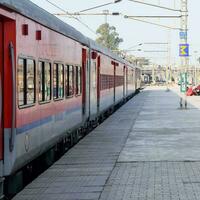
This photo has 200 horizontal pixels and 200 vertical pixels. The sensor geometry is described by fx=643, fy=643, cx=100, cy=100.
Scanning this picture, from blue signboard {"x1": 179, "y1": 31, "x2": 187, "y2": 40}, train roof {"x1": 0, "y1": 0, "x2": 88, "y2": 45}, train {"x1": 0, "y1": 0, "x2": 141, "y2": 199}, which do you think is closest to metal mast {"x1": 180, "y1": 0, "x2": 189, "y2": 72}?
blue signboard {"x1": 179, "y1": 31, "x2": 187, "y2": 40}

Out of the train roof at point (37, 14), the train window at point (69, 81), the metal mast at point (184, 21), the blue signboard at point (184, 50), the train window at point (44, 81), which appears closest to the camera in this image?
the train roof at point (37, 14)

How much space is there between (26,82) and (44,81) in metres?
1.59

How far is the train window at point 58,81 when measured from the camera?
1245 cm

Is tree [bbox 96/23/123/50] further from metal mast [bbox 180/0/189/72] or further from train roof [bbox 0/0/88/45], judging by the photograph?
train roof [bbox 0/0/88/45]

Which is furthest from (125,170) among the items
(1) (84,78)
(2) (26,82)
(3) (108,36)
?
(3) (108,36)

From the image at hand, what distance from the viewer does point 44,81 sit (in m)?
11.1

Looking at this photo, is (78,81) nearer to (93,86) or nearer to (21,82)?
(93,86)

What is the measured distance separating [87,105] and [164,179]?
28.0 feet

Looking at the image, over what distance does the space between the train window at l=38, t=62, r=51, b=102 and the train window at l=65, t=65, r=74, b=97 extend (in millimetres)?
2593

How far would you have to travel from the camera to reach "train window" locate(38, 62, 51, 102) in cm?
1072

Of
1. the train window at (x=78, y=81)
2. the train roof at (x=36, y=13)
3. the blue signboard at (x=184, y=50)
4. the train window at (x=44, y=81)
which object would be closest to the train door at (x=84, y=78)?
the train window at (x=78, y=81)

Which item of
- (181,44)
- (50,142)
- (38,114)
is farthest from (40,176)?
(181,44)

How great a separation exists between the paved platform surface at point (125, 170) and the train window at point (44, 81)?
4.87ft

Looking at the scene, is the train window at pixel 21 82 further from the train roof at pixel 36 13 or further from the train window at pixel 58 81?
the train window at pixel 58 81
